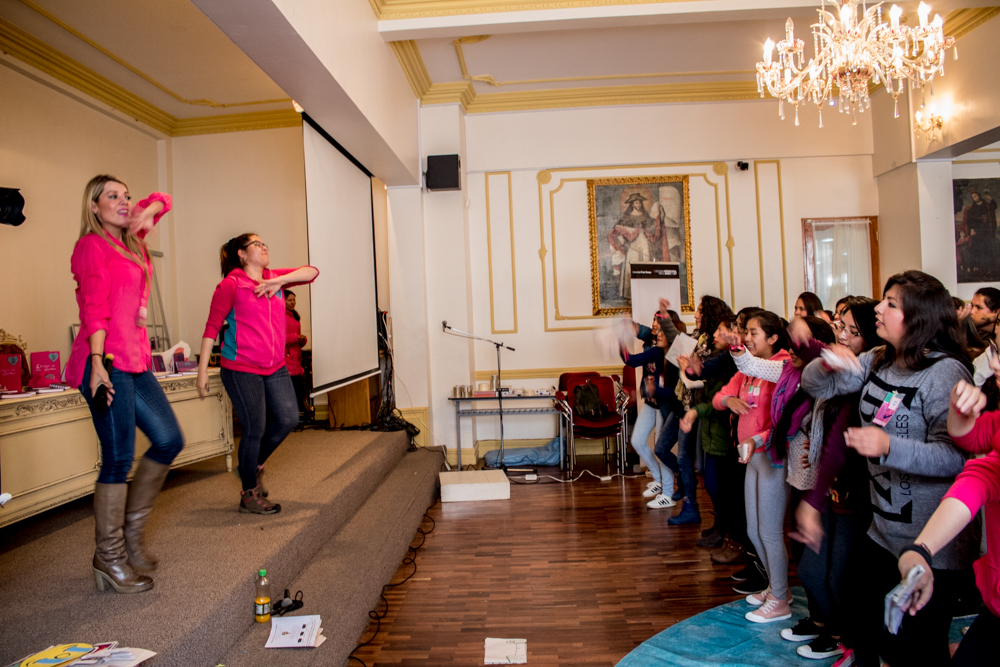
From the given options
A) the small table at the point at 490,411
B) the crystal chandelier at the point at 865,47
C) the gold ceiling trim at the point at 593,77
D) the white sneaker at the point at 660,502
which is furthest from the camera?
the gold ceiling trim at the point at 593,77

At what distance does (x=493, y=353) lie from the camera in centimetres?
666

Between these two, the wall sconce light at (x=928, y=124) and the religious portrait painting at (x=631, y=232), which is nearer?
the wall sconce light at (x=928, y=124)

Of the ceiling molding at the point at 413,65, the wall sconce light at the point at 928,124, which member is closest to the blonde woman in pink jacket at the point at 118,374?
the ceiling molding at the point at 413,65

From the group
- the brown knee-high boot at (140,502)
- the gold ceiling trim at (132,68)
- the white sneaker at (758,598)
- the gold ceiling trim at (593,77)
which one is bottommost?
the white sneaker at (758,598)

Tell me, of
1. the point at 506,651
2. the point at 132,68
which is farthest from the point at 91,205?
the point at 132,68

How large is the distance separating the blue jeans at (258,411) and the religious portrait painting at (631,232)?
13.3ft

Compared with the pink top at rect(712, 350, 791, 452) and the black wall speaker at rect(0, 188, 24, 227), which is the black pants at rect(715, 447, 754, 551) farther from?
the black wall speaker at rect(0, 188, 24, 227)

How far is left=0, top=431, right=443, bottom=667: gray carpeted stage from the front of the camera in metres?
2.01

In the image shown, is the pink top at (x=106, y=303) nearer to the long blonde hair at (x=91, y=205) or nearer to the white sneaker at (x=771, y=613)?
the long blonde hair at (x=91, y=205)

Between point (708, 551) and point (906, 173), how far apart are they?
465 centimetres

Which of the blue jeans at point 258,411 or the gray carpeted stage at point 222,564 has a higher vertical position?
the blue jeans at point 258,411

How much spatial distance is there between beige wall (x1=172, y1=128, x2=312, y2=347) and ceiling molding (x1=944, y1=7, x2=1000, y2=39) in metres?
6.20

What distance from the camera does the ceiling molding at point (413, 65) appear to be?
5133 millimetres

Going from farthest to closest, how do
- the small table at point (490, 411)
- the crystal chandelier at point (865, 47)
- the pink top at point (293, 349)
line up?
the small table at point (490, 411) → the pink top at point (293, 349) → the crystal chandelier at point (865, 47)
